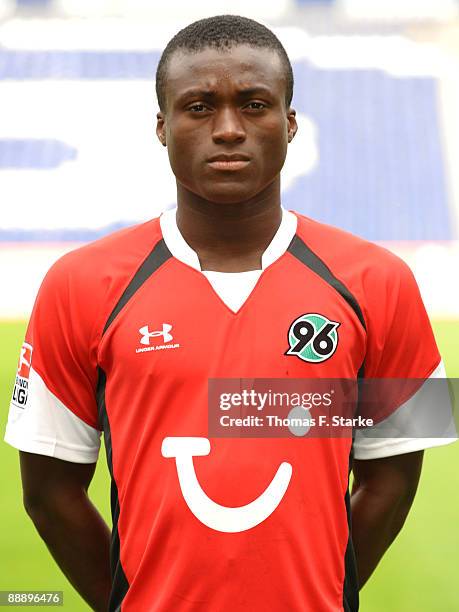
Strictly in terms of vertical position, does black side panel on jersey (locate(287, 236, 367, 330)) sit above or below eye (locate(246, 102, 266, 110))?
below

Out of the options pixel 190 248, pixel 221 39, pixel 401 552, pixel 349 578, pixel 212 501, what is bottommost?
pixel 401 552

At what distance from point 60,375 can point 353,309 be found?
0.54 meters

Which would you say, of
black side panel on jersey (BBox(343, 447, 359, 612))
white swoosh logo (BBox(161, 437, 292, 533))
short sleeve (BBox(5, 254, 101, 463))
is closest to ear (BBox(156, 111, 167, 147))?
short sleeve (BBox(5, 254, 101, 463))

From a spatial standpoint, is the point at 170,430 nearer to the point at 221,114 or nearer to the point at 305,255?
the point at 305,255

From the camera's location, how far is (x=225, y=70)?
1.83 meters

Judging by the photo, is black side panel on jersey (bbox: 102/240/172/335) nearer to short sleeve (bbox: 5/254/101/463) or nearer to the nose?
short sleeve (bbox: 5/254/101/463)

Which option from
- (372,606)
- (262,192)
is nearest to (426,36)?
(372,606)

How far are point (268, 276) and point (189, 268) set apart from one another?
14cm

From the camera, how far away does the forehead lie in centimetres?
182

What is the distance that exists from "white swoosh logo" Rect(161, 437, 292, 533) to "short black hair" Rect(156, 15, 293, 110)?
2.06ft

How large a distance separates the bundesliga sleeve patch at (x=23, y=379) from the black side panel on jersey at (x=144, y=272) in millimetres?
196

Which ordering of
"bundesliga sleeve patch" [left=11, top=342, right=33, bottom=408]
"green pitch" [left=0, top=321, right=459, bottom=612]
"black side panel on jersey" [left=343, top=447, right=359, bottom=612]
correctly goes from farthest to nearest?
"green pitch" [left=0, top=321, right=459, bottom=612], "bundesliga sleeve patch" [left=11, top=342, right=33, bottom=408], "black side panel on jersey" [left=343, top=447, right=359, bottom=612]

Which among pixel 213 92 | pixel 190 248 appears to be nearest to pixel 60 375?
pixel 190 248

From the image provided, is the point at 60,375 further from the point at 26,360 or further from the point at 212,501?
the point at 212,501
